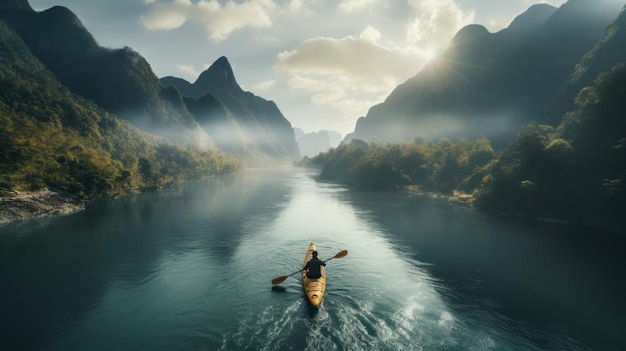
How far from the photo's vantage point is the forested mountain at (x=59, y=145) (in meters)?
59.5

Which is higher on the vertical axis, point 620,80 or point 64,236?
point 620,80

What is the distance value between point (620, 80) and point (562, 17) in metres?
172

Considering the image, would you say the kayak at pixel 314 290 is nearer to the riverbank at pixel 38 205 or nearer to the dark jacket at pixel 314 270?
the dark jacket at pixel 314 270

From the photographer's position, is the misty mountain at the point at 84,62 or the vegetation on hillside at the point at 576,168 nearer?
Result: the vegetation on hillside at the point at 576,168

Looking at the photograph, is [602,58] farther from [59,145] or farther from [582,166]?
[59,145]

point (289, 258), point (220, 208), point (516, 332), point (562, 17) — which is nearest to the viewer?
point (516, 332)

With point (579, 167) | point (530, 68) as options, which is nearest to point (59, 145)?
point (579, 167)

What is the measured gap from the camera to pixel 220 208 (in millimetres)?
70562

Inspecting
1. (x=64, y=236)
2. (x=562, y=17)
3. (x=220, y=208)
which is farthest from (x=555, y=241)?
(x=562, y=17)

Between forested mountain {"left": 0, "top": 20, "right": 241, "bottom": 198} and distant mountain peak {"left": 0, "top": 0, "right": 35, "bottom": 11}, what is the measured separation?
133ft

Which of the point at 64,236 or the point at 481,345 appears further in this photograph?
the point at 64,236

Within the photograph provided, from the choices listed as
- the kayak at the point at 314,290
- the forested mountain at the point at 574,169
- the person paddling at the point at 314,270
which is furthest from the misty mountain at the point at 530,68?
the kayak at the point at 314,290

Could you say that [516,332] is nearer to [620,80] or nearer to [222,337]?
[222,337]

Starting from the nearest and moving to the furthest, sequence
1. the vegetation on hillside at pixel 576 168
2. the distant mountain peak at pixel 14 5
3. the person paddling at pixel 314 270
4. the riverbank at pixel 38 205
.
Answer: the person paddling at pixel 314 270 → the vegetation on hillside at pixel 576 168 → the riverbank at pixel 38 205 → the distant mountain peak at pixel 14 5
